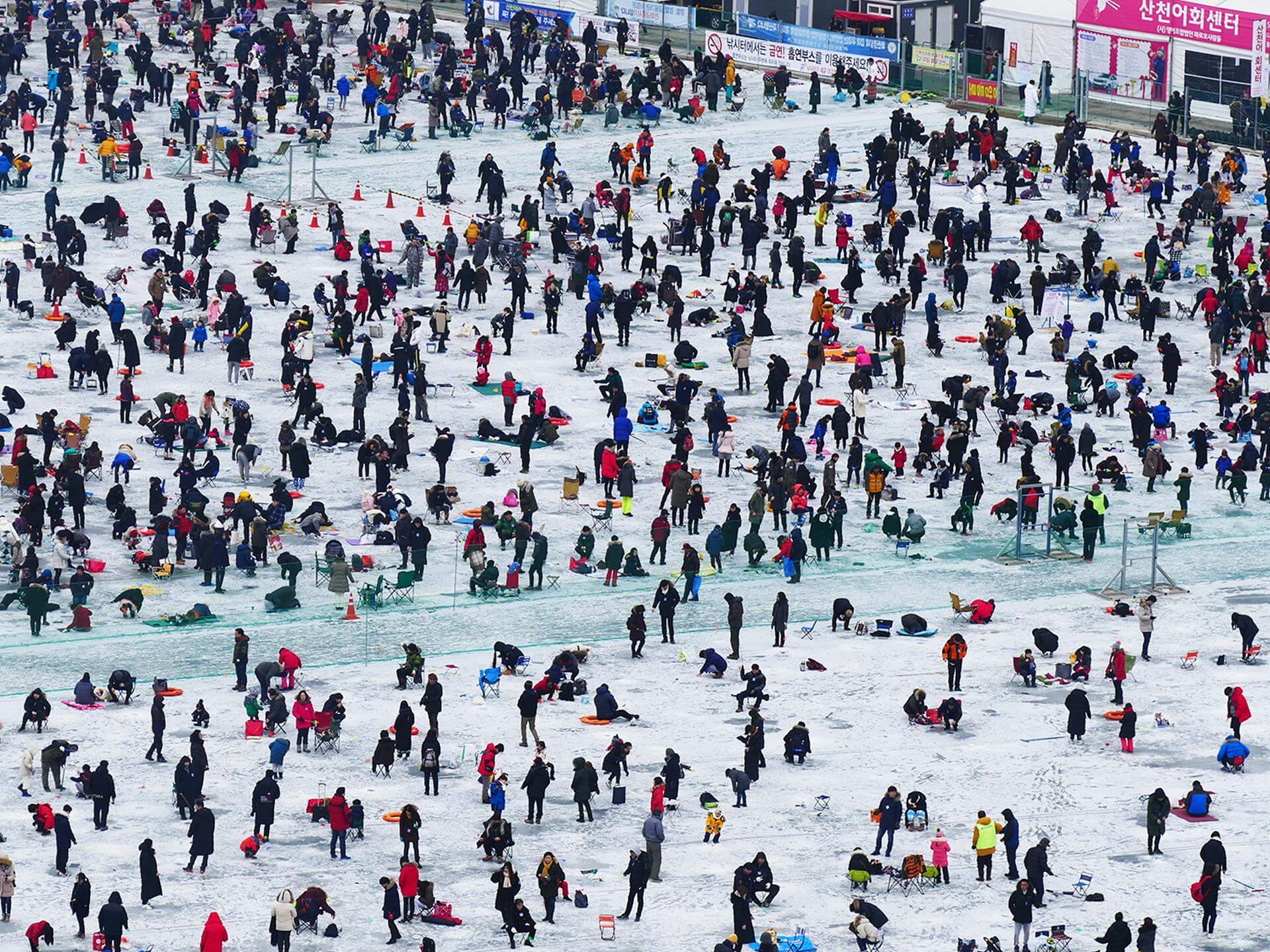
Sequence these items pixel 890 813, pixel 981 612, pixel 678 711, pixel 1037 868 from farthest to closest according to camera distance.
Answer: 1. pixel 981 612
2. pixel 678 711
3. pixel 890 813
4. pixel 1037 868

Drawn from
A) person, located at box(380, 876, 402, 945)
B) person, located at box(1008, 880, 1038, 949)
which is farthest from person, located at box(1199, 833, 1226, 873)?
person, located at box(380, 876, 402, 945)

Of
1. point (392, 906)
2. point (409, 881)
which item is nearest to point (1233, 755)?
point (409, 881)

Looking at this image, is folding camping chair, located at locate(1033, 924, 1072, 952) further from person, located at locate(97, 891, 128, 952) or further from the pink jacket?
person, located at locate(97, 891, 128, 952)

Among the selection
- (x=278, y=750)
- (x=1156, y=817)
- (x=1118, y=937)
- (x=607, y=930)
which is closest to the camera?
(x=1118, y=937)

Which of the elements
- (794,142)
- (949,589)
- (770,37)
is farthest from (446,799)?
(770,37)

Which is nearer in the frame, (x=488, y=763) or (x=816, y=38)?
(x=488, y=763)

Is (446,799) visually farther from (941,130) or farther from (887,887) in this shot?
(941,130)

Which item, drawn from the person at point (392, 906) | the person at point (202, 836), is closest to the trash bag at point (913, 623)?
the person at point (392, 906)

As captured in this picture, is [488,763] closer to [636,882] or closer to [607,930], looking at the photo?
[636,882]

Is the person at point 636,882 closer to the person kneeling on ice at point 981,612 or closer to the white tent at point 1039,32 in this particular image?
the person kneeling on ice at point 981,612
